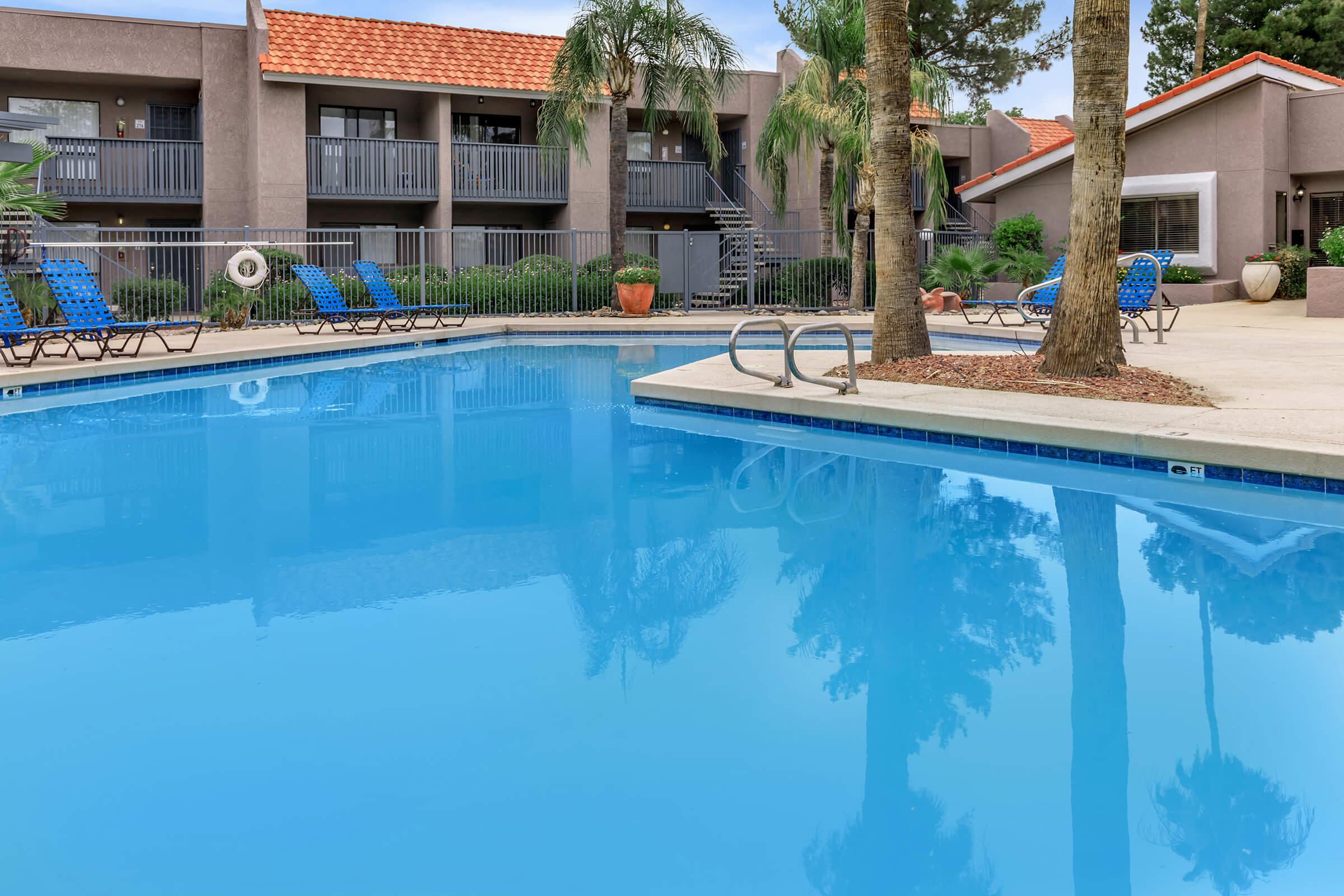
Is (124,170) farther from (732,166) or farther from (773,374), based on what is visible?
(773,374)

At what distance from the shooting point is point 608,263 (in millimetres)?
24906

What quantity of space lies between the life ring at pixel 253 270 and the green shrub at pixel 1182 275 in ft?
54.6

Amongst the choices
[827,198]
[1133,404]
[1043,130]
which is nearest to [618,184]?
[827,198]

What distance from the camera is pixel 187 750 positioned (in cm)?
383

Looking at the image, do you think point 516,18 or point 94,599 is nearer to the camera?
point 94,599

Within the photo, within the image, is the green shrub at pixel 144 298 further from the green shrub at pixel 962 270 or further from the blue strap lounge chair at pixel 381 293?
the green shrub at pixel 962 270

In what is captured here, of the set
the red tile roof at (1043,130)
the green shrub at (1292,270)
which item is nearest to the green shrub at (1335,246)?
the green shrub at (1292,270)

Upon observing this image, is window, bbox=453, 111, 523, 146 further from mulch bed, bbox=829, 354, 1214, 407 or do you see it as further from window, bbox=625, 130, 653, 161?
mulch bed, bbox=829, 354, 1214, 407

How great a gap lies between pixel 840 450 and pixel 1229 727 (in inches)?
223

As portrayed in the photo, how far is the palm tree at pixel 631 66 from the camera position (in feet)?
72.7

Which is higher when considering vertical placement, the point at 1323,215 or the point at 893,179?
the point at 1323,215

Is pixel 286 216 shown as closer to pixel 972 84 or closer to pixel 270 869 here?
pixel 972 84

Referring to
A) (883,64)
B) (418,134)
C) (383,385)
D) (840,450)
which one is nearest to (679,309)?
(418,134)

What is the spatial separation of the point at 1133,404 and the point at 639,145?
2330 centimetres
